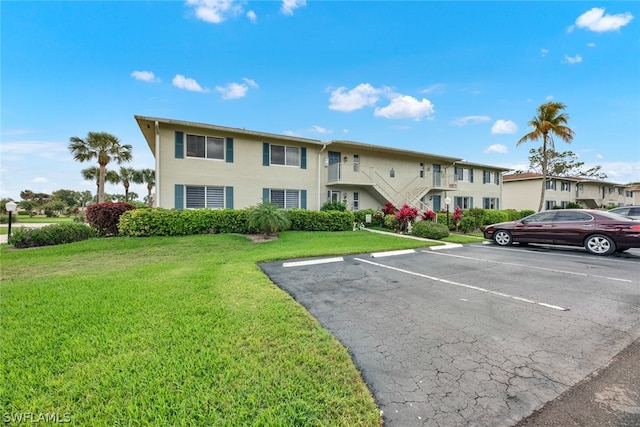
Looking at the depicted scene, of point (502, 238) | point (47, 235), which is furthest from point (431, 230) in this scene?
point (47, 235)

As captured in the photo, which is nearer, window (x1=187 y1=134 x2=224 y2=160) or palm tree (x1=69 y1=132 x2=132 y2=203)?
window (x1=187 y1=134 x2=224 y2=160)

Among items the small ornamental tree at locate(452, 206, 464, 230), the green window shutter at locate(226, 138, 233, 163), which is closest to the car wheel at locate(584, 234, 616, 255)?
the small ornamental tree at locate(452, 206, 464, 230)

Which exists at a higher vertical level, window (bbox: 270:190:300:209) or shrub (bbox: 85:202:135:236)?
window (bbox: 270:190:300:209)

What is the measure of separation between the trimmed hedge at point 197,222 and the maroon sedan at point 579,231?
327 inches

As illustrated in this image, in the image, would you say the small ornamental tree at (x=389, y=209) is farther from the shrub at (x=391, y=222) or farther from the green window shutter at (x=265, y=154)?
the green window shutter at (x=265, y=154)

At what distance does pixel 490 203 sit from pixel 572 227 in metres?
18.3

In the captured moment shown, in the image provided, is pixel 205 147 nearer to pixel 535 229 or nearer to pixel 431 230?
pixel 431 230

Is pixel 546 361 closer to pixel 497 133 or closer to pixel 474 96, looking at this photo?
pixel 474 96

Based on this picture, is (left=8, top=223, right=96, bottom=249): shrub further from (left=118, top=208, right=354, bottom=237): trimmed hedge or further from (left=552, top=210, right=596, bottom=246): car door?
(left=552, top=210, right=596, bottom=246): car door

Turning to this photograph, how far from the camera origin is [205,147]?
548 inches

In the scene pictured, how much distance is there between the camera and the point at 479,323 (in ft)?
11.6

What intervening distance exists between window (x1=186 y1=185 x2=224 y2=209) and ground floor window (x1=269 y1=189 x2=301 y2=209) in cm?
284

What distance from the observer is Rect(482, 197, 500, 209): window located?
25.5 metres

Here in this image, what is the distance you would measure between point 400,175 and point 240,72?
12.9 meters
